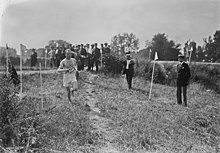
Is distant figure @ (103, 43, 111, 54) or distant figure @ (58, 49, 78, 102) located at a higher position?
distant figure @ (103, 43, 111, 54)

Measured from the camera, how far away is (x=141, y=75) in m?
16.9

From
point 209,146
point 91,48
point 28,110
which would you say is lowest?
point 209,146

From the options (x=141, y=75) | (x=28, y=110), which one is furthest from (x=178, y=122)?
(x=141, y=75)

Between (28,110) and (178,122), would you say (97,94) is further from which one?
(28,110)

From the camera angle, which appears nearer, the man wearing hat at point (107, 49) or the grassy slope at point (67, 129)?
the grassy slope at point (67, 129)

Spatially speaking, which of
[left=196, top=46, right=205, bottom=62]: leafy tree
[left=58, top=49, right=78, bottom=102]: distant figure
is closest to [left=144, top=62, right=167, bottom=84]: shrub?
[left=58, top=49, right=78, bottom=102]: distant figure

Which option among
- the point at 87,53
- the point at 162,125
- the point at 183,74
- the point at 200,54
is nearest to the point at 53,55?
the point at 87,53

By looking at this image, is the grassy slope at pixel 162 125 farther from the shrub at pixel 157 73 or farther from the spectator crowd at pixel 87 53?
the shrub at pixel 157 73

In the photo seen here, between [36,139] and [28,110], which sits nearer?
[36,139]

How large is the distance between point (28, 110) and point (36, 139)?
77 cm

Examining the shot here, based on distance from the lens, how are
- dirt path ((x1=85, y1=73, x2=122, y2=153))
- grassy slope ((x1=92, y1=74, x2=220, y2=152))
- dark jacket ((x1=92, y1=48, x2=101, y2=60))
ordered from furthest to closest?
dark jacket ((x1=92, y1=48, x2=101, y2=60)) → grassy slope ((x1=92, y1=74, x2=220, y2=152)) → dirt path ((x1=85, y1=73, x2=122, y2=153))

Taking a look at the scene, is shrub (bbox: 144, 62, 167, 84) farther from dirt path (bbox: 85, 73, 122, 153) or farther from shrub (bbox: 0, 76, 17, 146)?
shrub (bbox: 0, 76, 17, 146)

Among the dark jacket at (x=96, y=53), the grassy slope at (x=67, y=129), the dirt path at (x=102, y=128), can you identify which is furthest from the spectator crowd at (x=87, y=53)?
the grassy slope at (x=67, y=129)

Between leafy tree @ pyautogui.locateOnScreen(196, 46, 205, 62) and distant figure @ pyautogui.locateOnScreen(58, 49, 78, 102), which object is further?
leafy tree @ pyautogui.locateOnScreen(196, 46, 205, 62)
